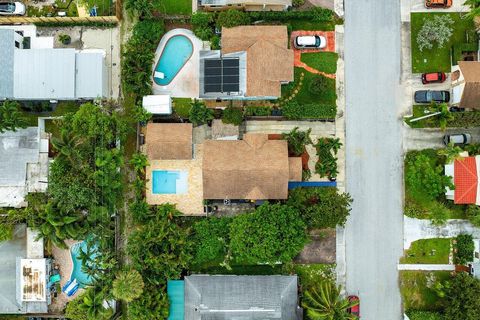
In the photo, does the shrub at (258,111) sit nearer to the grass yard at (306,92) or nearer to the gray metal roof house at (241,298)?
the grass yard at (306,92)

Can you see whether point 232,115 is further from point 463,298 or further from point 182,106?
point 463,298

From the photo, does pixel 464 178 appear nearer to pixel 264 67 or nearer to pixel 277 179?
pixel 277 179

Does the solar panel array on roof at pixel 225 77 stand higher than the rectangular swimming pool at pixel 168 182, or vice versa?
the solar panel array on roof at pixel 225 77

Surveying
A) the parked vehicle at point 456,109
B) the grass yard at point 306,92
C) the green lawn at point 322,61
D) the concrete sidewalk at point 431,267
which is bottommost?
the concrete sidewalk at point 431,267

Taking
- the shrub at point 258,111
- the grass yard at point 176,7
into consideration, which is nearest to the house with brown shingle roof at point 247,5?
the grass yard at point 176,7

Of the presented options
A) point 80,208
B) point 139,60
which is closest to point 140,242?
point 80,208

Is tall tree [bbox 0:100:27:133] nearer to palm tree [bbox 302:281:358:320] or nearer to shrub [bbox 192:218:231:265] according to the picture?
shrub [bbox 192:218:231:265]

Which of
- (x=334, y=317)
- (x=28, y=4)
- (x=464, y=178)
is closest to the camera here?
(x=334, y=317)
